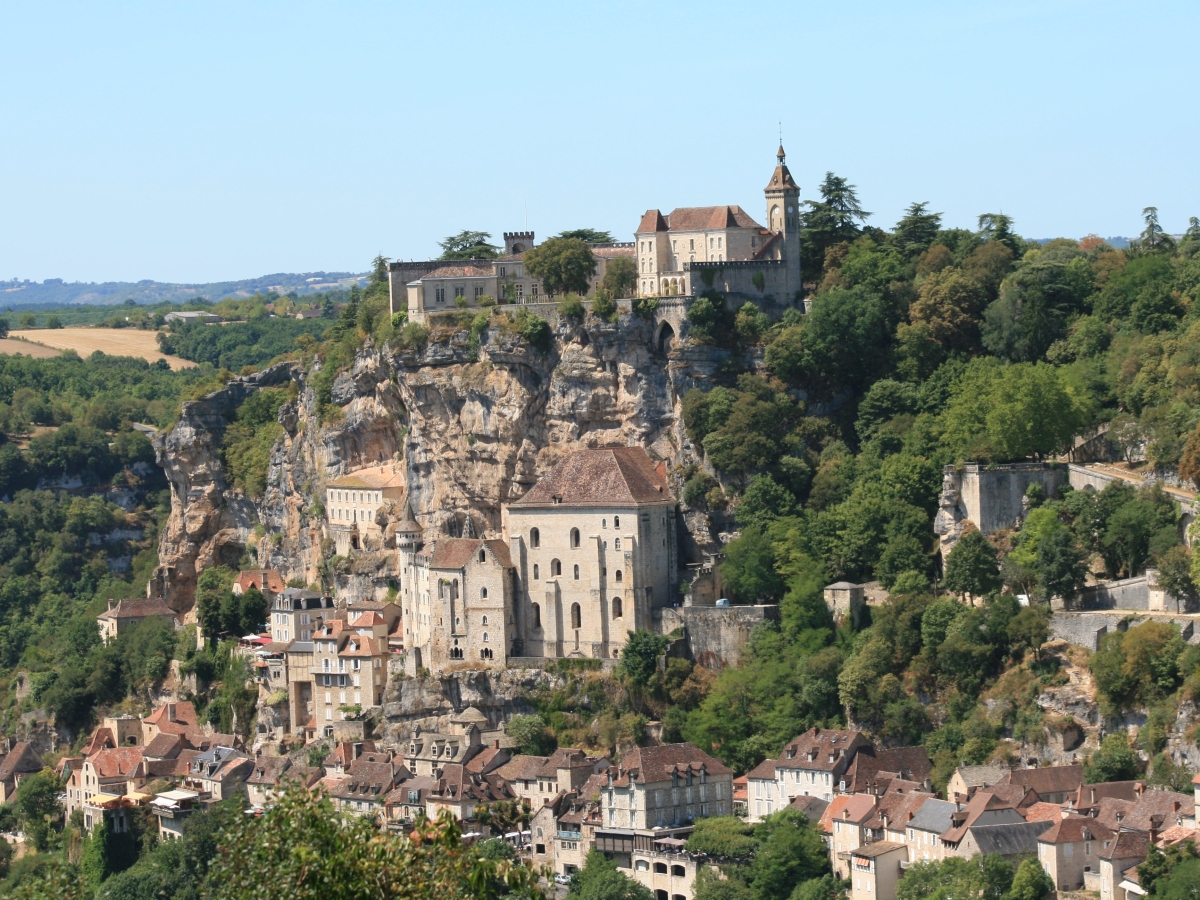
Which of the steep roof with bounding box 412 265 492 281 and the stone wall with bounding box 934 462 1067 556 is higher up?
the steep roof with bounding box 412 265 492 281

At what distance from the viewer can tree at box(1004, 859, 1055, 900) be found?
59.6m

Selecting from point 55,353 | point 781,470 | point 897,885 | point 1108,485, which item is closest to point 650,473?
point 781,470

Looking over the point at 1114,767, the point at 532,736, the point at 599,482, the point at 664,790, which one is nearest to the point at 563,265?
the point at 599,482

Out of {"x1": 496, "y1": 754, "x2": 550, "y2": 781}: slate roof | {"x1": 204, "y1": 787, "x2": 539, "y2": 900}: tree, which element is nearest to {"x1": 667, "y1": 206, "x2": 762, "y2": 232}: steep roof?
{"x1": 496, "y1": 754, "x2": 550, "y2": 781}: slate roof

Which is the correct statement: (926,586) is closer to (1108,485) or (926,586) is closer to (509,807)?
(1108,485)

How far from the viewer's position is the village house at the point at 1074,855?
197 ft

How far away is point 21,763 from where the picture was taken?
318ft

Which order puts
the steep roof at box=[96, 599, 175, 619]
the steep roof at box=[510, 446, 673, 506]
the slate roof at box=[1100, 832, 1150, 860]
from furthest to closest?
the steep roof at box=[96, 599, 175, 619] → the steep roof at box=[510, 446, 673, 506] → the slate roof at box=[1100, 832, 1150, 860]

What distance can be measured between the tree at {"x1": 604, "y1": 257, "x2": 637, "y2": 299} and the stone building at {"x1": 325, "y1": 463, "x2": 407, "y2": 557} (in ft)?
41.5

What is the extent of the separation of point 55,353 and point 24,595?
70027 millimetres

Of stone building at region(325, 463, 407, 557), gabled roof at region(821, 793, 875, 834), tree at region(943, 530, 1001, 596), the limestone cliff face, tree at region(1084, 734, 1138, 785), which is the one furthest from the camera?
stone building at region(325, 463, 407, 557)

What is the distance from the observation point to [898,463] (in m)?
78.2

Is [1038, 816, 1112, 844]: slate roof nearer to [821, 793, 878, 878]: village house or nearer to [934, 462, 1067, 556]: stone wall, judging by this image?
[821, 793, 878, 878]: village house

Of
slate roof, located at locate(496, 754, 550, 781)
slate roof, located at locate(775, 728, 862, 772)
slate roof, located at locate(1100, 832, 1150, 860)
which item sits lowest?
slate roof, located at locate(496, 754, 550, 781)
